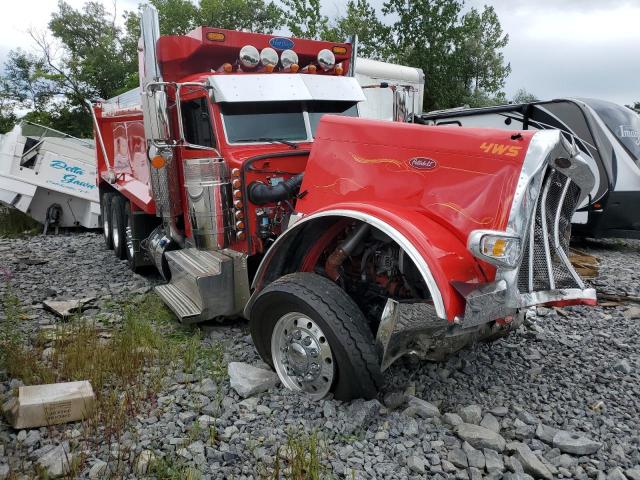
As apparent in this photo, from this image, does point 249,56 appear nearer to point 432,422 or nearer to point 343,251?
point 343,251

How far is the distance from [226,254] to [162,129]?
3.73ft

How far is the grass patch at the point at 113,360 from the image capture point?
10.2ft

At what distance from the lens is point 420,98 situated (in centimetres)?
1322

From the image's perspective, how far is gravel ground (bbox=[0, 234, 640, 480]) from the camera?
2.78m

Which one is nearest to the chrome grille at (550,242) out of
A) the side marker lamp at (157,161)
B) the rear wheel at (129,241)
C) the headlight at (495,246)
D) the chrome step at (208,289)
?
the headlight at (495,246)

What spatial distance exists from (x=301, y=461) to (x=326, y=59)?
13.2 ft

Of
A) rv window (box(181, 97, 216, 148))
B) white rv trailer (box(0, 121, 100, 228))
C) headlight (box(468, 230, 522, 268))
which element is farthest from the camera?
white rv trailer (box(0, 121, 100, 228))

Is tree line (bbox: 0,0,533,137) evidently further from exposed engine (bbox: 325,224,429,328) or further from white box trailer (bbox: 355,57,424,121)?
exposed engine (bbox: 325,224,429,328)

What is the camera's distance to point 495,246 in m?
2.76

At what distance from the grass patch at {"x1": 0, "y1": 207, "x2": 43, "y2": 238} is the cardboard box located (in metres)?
7.85

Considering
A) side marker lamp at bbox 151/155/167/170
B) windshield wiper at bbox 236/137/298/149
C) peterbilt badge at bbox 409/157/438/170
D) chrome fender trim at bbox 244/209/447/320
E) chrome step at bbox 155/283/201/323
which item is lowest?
chrome step at bbox 155/283/201/323

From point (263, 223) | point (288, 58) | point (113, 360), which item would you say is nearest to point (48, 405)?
point (113, 360)

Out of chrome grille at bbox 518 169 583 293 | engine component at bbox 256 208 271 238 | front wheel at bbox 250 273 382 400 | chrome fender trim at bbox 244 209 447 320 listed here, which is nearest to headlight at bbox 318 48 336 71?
engine component at bbox 256 208 271 238

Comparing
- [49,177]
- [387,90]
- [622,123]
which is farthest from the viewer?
[387,90]
